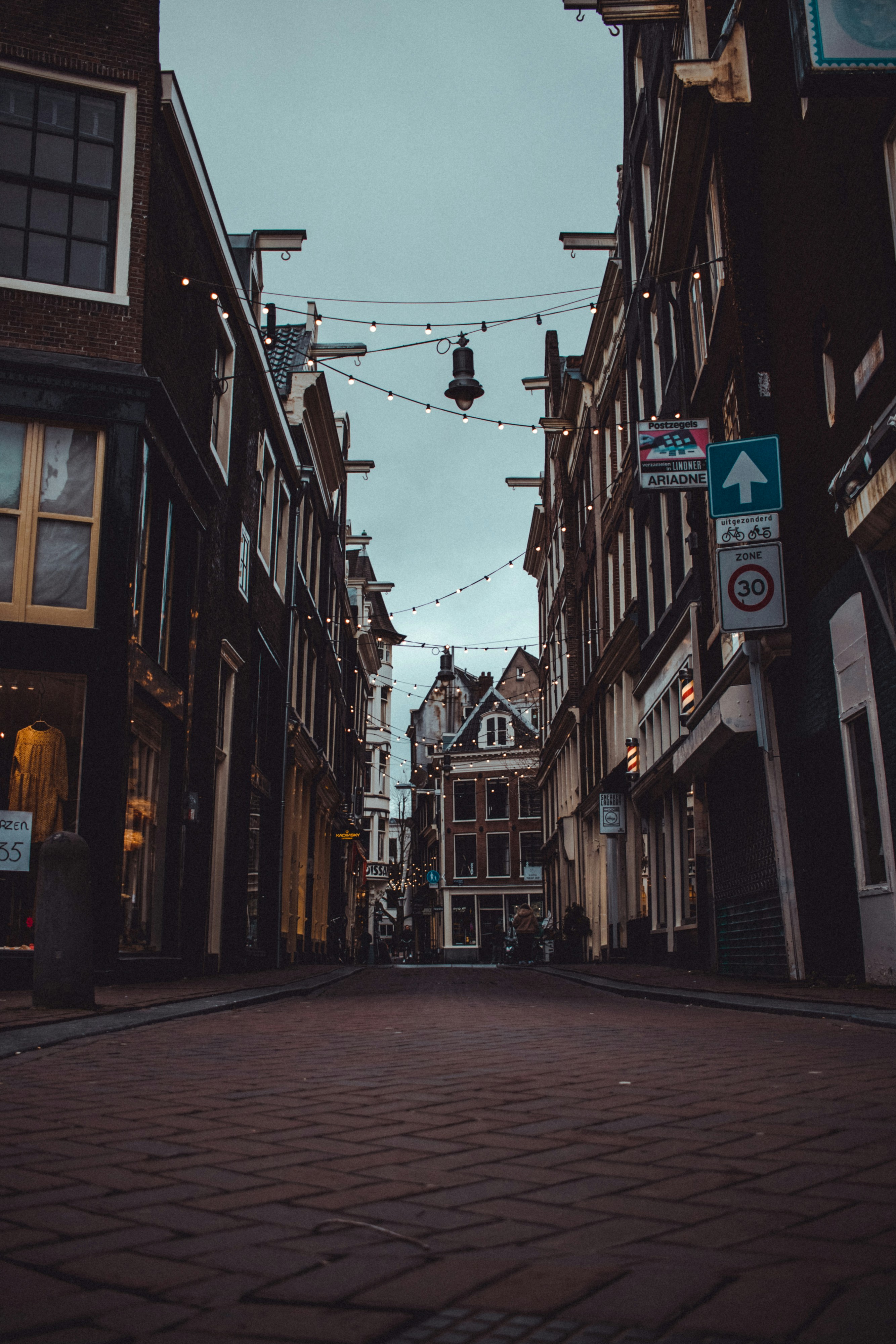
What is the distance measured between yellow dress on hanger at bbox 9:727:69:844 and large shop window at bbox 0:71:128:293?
15.9ft

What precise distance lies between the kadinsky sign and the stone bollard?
8.93 meters

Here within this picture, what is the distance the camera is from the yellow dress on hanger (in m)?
11.4

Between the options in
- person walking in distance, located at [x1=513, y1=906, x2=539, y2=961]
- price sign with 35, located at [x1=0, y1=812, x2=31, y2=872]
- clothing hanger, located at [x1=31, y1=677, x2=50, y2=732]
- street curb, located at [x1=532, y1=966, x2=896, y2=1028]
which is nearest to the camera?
street curb, located at [x1=532, y1=966, x2=896, y2=1028]

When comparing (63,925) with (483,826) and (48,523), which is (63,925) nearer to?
(48,523)

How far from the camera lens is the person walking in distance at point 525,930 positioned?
32250 millimetres

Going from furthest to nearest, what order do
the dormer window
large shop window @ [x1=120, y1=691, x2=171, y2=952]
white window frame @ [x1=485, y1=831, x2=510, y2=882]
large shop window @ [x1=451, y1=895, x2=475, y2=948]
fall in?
the dormer window → large shop window @ [x1=451, y1=895, x2=475, y2=948] → white window frame @ [x1=485, y1=831, x2=510, y2=882] → large shop window @ [x1=120, y1=691, x2=171, y2=952]

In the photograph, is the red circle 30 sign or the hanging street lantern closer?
the red circle 30 sign

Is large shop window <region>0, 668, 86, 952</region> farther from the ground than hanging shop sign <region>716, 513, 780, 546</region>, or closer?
closer

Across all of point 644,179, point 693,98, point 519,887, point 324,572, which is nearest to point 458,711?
point 519,887

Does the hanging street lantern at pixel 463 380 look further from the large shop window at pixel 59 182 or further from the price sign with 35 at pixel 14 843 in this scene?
the price sign with 35 at pixel 14 843

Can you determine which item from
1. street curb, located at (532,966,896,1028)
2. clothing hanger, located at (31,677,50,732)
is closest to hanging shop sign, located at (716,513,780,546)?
street curb, located at (532,966,896,1028)

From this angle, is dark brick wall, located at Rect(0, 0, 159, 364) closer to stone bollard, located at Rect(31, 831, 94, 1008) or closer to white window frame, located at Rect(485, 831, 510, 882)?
stone bollard, located at Rect(31, 831, 94, 1008)

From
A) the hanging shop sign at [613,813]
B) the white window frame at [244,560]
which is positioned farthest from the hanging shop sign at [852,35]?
the hanging shop sign at [613,813]

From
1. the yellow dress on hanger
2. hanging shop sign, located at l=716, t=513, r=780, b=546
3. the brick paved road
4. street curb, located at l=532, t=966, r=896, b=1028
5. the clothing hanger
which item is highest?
hanging shop sign, located at l=716, t=513, r=780, b=546
